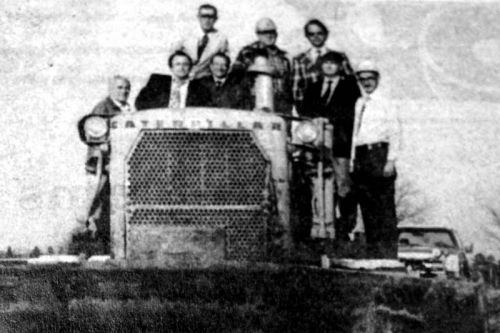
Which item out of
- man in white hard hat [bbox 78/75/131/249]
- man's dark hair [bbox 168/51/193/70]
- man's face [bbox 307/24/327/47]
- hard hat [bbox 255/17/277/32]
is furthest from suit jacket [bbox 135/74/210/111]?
→ man's face [bbox 307/24/327/47]

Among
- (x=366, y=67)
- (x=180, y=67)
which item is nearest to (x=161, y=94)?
(x=180, y=67)

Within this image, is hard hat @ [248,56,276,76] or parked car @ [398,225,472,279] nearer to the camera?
hard hat @ [248,56,276,76]

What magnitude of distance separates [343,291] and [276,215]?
0.67 meters

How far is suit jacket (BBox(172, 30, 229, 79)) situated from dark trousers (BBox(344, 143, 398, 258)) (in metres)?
1.21

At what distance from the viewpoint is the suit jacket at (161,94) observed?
542cm

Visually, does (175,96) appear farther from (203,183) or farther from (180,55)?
(203,183)

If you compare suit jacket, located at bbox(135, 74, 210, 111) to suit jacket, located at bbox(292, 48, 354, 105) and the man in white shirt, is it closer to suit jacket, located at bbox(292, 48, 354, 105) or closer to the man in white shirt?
the man in white shirt

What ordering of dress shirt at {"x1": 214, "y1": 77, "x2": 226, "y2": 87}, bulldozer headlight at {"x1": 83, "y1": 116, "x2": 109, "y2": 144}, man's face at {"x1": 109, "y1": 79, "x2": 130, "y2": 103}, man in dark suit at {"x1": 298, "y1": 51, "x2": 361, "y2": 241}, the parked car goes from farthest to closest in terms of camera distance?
the parked car, man's face at {"x1": 109, "y1": 79, "x2": 130, "y2": 103}, dress shirt at {"x1": 214, "y1": 77, "x2": 226, "y2": 87}, man in dark suit at {"x1": 298, "y1": 51, "x2": 361, "y2": 241}, bulldozer headlight at {"x1": 83, "y1": 116, "x2": 109, "y2": 144}

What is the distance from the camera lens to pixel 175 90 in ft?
18.0

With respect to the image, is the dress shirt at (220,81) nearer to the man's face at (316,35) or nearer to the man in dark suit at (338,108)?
the man in dark suit at (338,108)

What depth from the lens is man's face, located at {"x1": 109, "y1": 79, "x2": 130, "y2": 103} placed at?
5.82m

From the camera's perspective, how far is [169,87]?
18.2 ft

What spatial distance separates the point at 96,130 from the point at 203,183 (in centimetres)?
72

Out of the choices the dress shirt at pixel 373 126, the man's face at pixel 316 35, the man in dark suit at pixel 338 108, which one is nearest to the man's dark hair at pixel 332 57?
the man in dark suit at pixel 338 108
